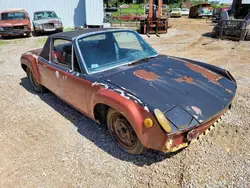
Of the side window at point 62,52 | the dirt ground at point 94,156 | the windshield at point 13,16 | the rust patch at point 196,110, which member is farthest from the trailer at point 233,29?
the windshield at point 13,16

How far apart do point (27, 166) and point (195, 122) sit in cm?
221

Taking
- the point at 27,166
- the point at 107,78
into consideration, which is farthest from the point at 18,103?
the point at 107,78

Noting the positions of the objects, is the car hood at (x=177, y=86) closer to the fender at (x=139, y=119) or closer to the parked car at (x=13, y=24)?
the fender at (x=139, y=119)

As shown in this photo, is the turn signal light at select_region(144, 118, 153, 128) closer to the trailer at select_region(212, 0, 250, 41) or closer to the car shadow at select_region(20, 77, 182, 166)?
the car shadow at select_region(20, 77, 182, 166)

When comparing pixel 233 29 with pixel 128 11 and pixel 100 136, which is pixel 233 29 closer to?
pixel 100 136

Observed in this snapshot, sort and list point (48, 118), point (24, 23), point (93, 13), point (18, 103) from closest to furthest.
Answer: point (48, 118)
point (18, 103)
point (24, 23)
point (93, 13)

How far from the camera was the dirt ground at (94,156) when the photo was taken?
104 inches

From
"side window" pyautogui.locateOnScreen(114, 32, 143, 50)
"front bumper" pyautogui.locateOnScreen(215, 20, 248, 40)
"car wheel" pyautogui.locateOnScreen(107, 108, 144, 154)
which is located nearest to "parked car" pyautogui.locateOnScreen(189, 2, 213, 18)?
"front bumper" pyautogui.locateOnScreen(215, 20, 248, 40)

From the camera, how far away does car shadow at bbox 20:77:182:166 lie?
2965mm

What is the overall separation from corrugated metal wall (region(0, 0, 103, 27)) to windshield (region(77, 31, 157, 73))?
46.7ft

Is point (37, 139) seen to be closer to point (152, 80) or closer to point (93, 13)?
point (152, 80)

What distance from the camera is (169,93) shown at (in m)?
2.75

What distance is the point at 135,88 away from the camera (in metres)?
2.81

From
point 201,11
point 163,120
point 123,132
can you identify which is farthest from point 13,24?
point 201,11
